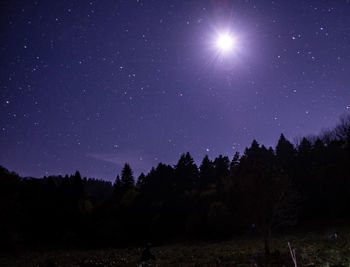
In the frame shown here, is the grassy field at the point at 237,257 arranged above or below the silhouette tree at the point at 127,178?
below

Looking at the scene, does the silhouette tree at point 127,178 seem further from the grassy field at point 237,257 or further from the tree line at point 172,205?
the grassy field at point 237,257

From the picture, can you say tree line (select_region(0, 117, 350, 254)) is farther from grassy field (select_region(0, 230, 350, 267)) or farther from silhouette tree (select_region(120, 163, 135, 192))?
grassy field (select_region(0, 230, 350, 267))

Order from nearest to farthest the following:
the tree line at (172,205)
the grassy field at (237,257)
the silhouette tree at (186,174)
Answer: the grassy field at (237,257) < the tree line at (172,205) < the silhouette tree at (186,174)

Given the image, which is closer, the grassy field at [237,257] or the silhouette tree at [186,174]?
the grassy field at [237,257]

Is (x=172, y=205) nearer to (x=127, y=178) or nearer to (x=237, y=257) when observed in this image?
(x=127, y=178)

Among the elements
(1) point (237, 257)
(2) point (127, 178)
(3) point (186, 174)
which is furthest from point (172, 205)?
(1) point (237, 257)

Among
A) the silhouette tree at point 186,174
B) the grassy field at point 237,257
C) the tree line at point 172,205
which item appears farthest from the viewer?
the silhouette tree at point 186,174

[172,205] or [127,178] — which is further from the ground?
[127,178]

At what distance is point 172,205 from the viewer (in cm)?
5266

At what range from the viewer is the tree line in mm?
41594

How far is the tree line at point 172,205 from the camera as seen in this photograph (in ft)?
136

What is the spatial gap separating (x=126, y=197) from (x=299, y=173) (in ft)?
120

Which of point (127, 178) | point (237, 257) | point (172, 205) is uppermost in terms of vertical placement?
point (127, 178)

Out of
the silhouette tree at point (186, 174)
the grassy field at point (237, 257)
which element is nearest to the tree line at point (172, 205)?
the silhouette tree at point (186, 174)
